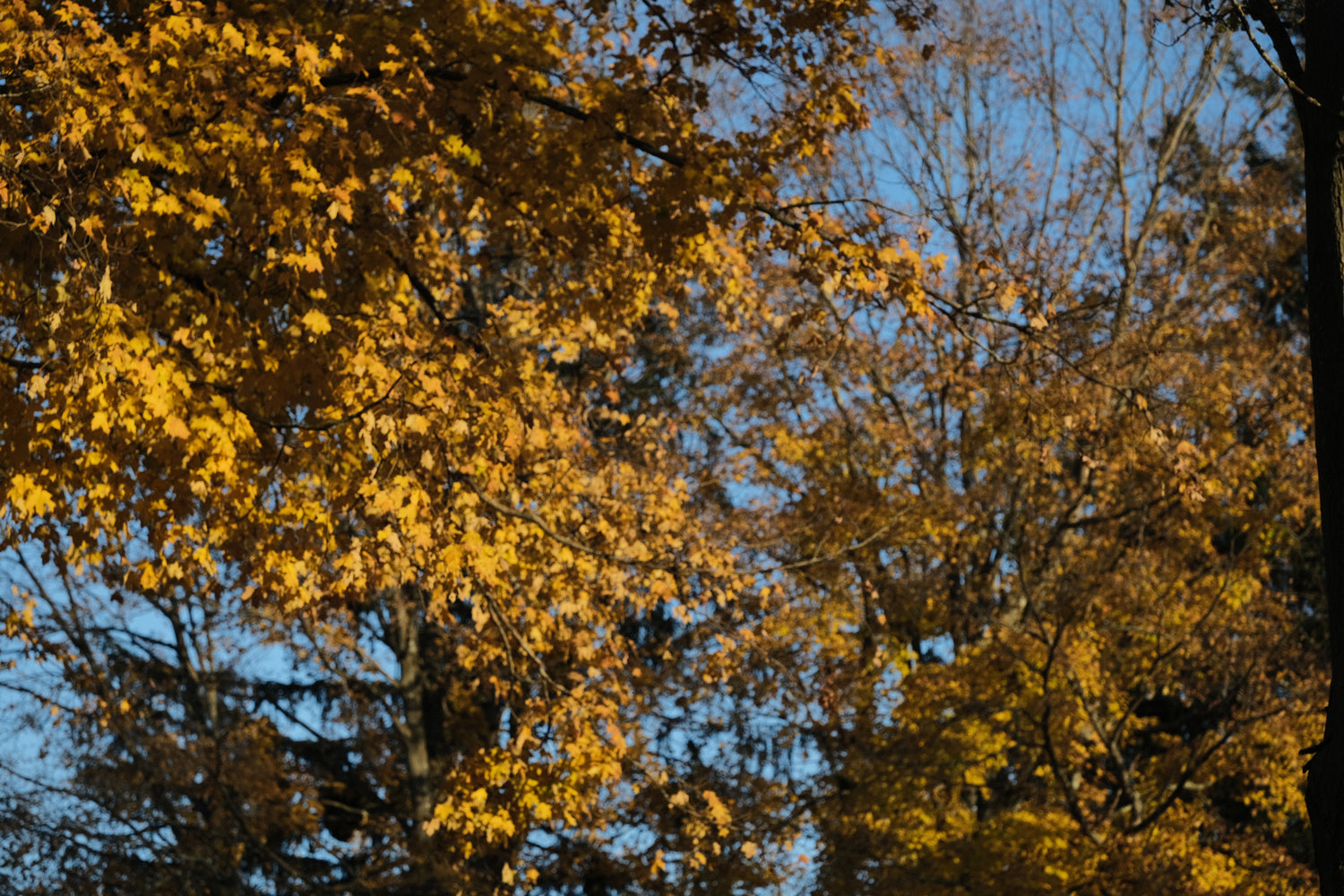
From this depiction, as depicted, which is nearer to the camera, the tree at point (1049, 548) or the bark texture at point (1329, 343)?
the bark texture at point (1329, 343)

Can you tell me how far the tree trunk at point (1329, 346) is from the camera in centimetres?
392

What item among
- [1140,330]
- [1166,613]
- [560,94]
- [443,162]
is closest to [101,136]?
[443,162]

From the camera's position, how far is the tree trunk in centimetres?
392

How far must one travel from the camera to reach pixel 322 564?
7.78 metres

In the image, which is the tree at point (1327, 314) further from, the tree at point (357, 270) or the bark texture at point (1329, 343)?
the tree at point (357, 270)

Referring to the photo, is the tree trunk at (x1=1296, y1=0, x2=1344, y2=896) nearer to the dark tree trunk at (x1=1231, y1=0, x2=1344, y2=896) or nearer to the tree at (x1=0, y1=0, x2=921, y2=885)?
the dark tree trunk at (x1=1231, y1=0, x2=1344, y2=896)

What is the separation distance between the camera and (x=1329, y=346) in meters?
4.24

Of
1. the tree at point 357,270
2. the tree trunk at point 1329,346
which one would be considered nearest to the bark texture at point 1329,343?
the tree trunk at point 1329,346

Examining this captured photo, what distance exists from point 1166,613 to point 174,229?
36.2 ft

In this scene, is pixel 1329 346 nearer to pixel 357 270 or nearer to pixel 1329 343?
pixel 1329 343

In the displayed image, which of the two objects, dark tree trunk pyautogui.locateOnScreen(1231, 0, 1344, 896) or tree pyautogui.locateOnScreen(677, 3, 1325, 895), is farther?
tree pyautogui.locateOnScreen(677, 3, 1325, 895)

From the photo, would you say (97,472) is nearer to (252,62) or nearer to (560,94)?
(252,62)

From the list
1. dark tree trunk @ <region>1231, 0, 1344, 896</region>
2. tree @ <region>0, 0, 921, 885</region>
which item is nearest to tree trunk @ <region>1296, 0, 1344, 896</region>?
dark tree trunk @ <region>1231, 0, 1344, 896</region>

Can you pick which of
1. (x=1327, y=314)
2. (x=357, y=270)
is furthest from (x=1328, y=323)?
(x=357, y=270)
